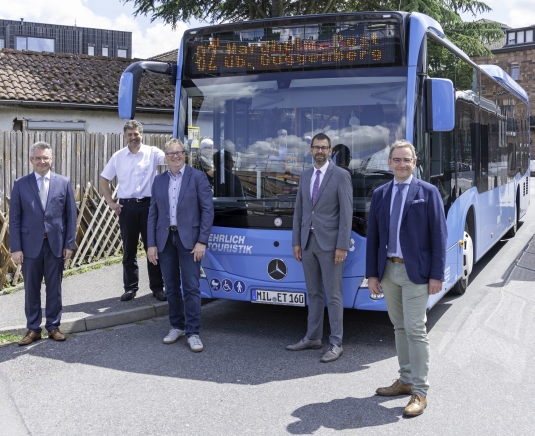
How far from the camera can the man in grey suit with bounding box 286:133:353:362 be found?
6.17 metres

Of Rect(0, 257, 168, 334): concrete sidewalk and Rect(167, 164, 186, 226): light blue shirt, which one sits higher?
Rect(167, 164, 186, 226): light blue shirt

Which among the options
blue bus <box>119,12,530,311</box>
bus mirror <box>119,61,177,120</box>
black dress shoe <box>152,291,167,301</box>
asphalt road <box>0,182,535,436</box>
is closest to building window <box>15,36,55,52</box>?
black dress shoe <box>152,291,167,301</box>

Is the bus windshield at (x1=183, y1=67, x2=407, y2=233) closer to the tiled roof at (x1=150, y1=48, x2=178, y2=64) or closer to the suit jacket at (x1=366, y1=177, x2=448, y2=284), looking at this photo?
the suit jacket at (x1=366, y1=177, x2=448, y2=284)

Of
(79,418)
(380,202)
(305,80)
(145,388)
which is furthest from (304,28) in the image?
(79,418)

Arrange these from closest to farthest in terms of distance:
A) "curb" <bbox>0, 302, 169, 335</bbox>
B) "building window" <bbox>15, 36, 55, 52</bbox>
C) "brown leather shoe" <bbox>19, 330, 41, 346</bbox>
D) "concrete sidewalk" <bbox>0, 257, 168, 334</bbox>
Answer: "brown leather shoe" <bbox>19, 330, 41, 346</bbox> < "curb" <bbox>0, 302, 169, 335</bbox> < "concrete sidewalk" <bbox>0, 257, 168, 334</bbox> < "building window" <bbox>15, 36, 55, 52</bbox>

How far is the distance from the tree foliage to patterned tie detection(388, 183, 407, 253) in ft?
56.7

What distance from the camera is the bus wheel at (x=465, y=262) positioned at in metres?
8.58

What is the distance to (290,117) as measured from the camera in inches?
265

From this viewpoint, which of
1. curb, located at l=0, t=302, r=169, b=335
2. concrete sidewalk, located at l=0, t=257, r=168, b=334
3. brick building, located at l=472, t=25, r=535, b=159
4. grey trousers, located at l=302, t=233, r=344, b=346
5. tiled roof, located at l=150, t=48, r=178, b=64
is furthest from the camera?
brick building, located at l=472, t=25, r=535, b=159

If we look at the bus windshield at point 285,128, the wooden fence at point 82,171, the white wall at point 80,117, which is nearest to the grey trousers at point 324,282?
the bus windshield at point 285,128

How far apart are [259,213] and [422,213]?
221cm

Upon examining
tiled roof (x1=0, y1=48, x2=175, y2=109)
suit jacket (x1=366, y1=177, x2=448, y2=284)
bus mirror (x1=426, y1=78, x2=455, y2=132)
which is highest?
tiled roof (x1=0, y1=48, x2=175, y2=109)

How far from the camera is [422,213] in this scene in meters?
4.88

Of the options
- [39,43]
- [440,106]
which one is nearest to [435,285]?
[440,106]
